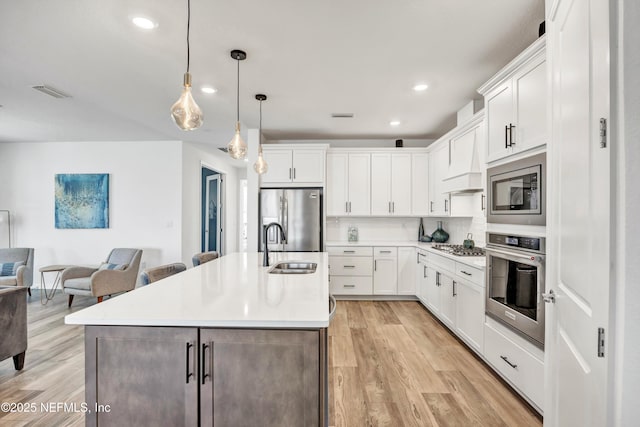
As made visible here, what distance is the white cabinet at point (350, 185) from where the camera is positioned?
4.96 meters

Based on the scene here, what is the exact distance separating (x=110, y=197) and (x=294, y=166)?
11.3 ft

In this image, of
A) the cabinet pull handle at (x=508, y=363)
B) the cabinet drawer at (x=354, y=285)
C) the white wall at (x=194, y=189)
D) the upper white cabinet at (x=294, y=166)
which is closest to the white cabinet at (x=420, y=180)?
the cabinet drawer at (x=354, y=285)

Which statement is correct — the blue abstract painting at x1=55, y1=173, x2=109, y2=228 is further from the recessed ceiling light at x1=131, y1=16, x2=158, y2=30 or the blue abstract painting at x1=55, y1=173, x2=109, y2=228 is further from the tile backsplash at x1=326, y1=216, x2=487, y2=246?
the recessed ceiling light at x1=131, y1=16, x2=158, y2=30

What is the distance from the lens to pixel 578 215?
107cm

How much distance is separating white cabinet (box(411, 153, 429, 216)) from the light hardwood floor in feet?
6.18

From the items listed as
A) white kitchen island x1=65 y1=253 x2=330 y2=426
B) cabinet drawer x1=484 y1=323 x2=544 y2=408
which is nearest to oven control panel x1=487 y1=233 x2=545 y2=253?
cabinet drawer x1=484 y1=323 x2=544 y2=408

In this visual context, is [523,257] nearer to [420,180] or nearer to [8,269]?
[420,180]

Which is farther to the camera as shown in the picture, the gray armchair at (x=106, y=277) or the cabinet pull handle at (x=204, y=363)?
the gray armchair at (x=106, y=277)

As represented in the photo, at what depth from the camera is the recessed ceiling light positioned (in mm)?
2088

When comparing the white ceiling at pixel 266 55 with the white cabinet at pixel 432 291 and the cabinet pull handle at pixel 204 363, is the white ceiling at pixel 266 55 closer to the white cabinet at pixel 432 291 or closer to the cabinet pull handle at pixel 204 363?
the cabinet pull handle at pixel 204 363

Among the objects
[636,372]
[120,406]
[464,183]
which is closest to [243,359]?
[120,406]

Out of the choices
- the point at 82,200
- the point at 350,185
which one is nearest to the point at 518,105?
the point at 350,185

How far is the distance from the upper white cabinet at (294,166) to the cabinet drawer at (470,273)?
7.76 feet

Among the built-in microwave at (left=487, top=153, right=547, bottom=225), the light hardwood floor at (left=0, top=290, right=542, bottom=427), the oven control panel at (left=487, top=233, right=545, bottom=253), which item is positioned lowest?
the light hardwood floor at (left=0, top=290, right=542, bottom=427)
